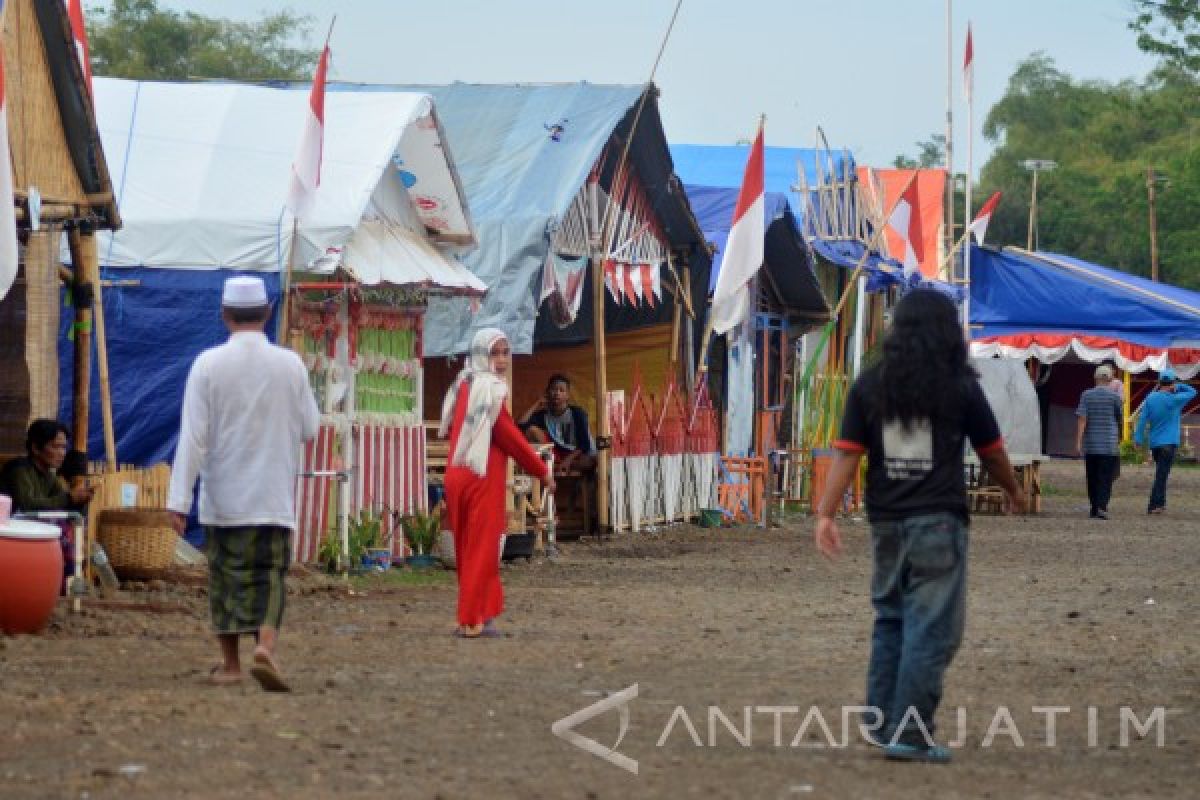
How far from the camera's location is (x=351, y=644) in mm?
11055

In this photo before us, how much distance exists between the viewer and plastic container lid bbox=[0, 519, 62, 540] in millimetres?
10812

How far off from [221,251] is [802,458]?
1336cm

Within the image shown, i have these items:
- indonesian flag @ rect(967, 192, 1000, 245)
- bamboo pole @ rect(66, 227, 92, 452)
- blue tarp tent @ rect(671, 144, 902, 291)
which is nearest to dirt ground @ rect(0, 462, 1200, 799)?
bamboo pole @ rect(66, 227, 92, 452)

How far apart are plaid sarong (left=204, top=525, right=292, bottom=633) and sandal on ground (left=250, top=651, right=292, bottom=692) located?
0.94 feet

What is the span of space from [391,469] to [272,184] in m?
2.49

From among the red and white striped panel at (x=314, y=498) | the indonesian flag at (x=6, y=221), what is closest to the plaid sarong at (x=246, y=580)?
the indonesian flag at (x=6, y=221)

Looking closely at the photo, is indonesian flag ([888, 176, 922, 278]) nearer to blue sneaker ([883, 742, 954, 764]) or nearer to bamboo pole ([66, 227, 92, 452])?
bamboo pole ([66, 227, 92, 452])

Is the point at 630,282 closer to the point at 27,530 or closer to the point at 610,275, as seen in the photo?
the point at 610,275

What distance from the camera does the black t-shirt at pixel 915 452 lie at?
25.1 ft

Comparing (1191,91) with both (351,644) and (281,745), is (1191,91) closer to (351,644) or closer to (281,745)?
(351,644)

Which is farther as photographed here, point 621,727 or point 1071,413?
point 1071,413

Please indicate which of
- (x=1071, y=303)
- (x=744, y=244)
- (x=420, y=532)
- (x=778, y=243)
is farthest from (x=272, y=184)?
(x=1071, y=303)

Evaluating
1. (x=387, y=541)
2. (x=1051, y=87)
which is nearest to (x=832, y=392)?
(x=387, y=541)

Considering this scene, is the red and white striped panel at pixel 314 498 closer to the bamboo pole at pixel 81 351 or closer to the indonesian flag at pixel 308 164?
the indonesian flag at pixel 308 164
